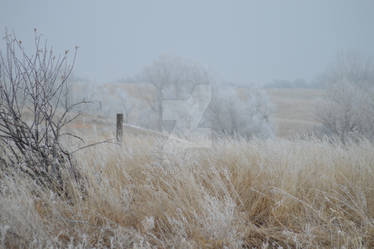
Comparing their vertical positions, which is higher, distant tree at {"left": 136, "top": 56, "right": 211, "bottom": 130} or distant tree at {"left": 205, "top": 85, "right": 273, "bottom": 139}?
distant tree at {"left": 136, "top": 56, "right": 211, "bottom": 130}

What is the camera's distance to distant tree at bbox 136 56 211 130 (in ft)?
61.8

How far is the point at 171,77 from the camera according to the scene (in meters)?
19.8

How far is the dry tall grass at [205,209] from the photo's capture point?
1.73m

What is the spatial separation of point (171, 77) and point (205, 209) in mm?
18477

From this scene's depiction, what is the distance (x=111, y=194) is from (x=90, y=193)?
235 mm

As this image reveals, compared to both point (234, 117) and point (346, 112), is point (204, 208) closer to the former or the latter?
point (346, 112)

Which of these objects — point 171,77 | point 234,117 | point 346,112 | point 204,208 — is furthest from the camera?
point 171,77

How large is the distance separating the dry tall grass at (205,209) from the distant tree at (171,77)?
1568 centimetres

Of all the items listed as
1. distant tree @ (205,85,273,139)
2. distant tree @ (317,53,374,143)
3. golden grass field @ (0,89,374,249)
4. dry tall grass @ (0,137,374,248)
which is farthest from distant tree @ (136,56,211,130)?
dry tall grass @ (0,137,374,248)

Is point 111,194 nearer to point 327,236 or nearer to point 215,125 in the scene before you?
point 327,236

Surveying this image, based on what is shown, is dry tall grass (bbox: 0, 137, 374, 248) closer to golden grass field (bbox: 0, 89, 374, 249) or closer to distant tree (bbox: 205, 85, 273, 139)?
golden grass field (bbox: 0, 89, 374, 249)

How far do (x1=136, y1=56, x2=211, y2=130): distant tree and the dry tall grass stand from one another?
1568 cm

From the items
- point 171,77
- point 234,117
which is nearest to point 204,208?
point 234,117

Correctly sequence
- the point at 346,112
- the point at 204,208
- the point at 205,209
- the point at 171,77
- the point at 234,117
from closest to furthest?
the point at 204,208, the point at 205,209, the point at 346,112, the point at 234,117, the point at 171,77
